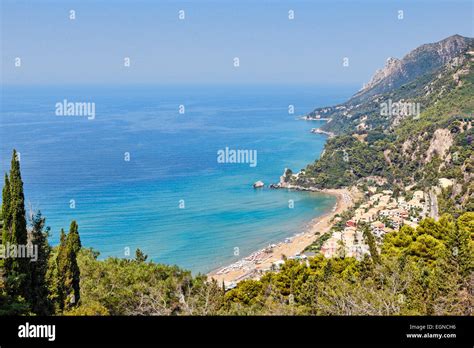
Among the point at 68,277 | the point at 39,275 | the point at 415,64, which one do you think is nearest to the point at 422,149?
the point at 68,277

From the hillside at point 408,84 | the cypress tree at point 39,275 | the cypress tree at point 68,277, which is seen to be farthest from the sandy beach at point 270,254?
the hillside at point 408,84

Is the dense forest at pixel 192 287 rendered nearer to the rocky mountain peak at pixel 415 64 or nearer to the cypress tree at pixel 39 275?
the cypress tree at pixel 39 275

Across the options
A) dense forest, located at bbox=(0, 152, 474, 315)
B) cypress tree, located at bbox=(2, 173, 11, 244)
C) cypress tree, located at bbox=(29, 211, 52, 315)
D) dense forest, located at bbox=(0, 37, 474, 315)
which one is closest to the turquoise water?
dense forest, located at bbox=(0, 37, 474, 315)

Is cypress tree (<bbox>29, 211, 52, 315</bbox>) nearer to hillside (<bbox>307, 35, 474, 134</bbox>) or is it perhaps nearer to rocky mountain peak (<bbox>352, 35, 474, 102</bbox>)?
hillside (<bbox>307, 35, 474, 134</bbox>)
